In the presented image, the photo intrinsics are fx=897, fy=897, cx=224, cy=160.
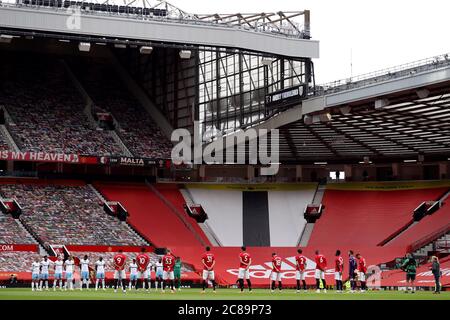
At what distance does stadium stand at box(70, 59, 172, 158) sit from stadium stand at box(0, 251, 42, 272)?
16.4 meters

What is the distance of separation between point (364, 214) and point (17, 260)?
2711 cm

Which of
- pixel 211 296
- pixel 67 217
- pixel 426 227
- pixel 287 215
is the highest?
pixel 287 215

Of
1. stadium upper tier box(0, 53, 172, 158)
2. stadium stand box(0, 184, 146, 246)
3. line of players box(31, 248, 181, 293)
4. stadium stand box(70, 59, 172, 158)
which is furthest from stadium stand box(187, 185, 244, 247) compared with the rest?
line of players box(31, 248, 181, 293)

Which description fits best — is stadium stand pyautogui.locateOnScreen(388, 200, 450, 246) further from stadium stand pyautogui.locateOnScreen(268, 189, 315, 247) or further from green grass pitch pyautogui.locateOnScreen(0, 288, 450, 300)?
green grass pitch pyautogui.locateOnScreen(0, 288, 450, 300)

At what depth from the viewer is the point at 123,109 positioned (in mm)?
74250

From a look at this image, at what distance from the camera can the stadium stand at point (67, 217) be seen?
60.2 m

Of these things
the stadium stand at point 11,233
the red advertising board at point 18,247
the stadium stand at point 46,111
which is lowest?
the red advertising board at point 18,247

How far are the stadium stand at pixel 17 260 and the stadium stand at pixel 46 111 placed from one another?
11698 mm

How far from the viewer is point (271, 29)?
61.8 metres

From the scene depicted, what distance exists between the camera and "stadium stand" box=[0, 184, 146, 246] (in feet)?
198

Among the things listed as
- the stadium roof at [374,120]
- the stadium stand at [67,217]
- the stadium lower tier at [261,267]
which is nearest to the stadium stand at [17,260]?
the stadium lower tier at [261,267]

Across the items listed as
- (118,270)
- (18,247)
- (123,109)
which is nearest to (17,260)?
(18,247)

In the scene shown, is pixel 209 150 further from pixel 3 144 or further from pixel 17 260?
pixel 17 260

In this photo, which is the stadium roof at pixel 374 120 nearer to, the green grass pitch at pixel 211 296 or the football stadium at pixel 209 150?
the football stadium at pixel 209 150
